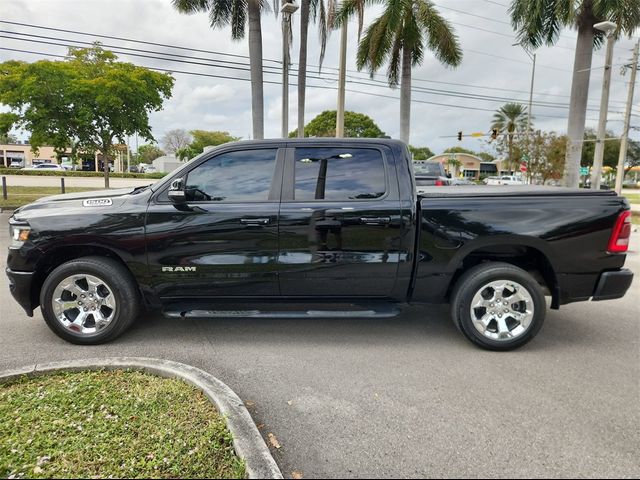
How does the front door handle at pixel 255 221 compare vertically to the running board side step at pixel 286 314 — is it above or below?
above

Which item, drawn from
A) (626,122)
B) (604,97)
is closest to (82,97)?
(604,97)

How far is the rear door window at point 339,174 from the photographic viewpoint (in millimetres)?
4082

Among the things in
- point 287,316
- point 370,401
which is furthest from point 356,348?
point 370,401

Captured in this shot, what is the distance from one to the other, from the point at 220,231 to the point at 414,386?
2117 mm

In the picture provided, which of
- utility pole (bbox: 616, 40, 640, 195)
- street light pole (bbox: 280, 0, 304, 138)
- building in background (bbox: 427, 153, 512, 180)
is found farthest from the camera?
building in background (bbox: 427, 153, 512, 180)

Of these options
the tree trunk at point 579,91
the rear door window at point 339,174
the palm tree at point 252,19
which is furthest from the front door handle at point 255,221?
the tree trunk at point 579,91

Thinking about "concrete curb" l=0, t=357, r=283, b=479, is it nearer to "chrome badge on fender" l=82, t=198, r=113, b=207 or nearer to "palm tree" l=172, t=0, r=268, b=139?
"chrome badge on fender" l=82, t=198, r=113, b=207

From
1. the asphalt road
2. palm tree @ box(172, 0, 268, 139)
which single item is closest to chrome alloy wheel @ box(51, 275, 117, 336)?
the asphalt road

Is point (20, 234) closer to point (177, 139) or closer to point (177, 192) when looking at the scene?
point (177, 192)

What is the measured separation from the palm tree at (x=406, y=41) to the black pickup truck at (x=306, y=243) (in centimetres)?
1337

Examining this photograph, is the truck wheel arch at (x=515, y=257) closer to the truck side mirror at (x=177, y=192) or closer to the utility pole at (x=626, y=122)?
the truck side mirror at (x=177, y=192)

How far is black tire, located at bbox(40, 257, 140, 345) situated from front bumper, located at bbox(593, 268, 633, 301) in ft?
14.1

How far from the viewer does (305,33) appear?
16.6 metres

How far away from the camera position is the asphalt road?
258 centimetres
